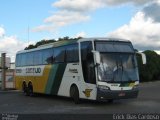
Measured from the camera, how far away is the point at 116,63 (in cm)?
2197

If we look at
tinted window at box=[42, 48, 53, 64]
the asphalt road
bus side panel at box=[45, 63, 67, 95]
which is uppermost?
tinted window at box=[42, 48, 53, 64]

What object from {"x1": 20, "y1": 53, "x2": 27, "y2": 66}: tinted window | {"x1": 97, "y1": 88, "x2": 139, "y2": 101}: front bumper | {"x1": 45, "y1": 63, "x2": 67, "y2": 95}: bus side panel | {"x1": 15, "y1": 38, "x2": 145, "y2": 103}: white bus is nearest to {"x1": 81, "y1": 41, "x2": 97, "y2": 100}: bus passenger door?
{"x1": 15, "y1": 38, "x2": 145, "y2": 103}: white bus

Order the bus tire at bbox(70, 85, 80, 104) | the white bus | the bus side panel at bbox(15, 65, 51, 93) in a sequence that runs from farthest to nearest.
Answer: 1. the bus side panel at bbox(15, 65, 51, 93)
2. the bus tire at bbox(70, 85, 80, 104)
3. the white bus

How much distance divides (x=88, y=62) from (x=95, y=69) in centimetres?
77

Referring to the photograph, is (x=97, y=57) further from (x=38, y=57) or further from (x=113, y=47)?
(x=38, y=57)

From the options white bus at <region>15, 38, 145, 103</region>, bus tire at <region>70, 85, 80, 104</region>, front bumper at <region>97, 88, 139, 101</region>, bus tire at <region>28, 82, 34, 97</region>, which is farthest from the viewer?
bus tire at <region>28, 82, 34, 97</region>

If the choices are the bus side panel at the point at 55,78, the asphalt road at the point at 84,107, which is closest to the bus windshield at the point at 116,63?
the asphalt road at the point at 84,107

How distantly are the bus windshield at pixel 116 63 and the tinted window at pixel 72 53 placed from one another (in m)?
1.73

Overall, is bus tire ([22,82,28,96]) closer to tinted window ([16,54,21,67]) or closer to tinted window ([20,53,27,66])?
tinted window ([20,53,27,66])

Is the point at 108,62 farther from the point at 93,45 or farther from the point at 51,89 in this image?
the point at 51,89

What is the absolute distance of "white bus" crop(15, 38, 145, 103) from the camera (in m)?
21.6

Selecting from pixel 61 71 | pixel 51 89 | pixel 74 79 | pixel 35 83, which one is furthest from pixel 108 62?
pixel 35 83

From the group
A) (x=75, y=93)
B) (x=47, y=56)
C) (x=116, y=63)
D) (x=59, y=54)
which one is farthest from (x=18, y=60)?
(x=116, y=63)

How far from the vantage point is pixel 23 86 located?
105ft
